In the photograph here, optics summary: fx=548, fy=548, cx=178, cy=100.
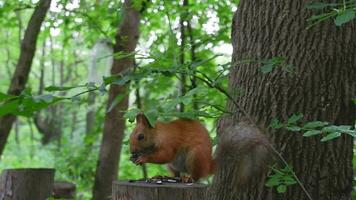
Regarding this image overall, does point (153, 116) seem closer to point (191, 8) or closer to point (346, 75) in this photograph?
point (346, 75)

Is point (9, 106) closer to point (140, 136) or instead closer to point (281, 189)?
point (140, 136)

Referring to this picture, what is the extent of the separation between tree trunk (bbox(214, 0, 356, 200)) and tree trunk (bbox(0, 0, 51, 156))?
346cm

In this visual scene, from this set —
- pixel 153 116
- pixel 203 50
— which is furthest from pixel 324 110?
pixel 203 50

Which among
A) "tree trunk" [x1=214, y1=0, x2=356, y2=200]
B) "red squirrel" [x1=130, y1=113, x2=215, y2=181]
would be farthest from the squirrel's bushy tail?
"tree trunk" [x1=214, y1=0, x2=356, y2=200]

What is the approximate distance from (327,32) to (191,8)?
2.54 metres

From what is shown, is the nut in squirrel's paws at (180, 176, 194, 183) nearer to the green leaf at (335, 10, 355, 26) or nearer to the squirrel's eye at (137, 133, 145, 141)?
the squirrel's eye at (137, 133, 145, 141)

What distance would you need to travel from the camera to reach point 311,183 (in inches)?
125

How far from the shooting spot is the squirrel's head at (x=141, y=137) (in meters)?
2.94

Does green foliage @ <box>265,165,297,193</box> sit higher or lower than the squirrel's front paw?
lower

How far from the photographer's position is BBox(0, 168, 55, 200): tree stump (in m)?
3.56

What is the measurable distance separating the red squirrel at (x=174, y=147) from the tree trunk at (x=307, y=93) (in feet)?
0.91

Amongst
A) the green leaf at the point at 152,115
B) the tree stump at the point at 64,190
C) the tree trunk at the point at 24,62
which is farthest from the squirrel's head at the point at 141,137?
the tree trunk at the point at 24,62

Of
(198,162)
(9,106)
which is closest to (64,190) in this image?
(198,162)

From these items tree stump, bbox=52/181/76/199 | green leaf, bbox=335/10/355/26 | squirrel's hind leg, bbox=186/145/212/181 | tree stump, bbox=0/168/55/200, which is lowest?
tree stump, bbox=52/181/76/199
